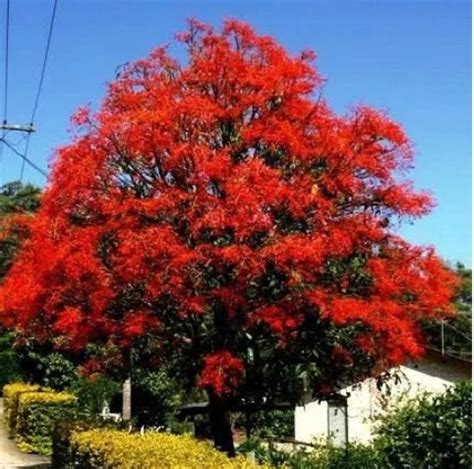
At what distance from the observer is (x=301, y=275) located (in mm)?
13578

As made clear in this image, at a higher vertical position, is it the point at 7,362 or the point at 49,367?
the point at 7,362

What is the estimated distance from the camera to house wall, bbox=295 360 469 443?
24969 millimetres

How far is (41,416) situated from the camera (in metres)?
20.6

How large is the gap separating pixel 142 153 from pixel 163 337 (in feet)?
9.49

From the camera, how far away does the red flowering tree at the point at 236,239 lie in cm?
1360

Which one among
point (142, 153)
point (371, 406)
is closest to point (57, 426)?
point (142, 153)

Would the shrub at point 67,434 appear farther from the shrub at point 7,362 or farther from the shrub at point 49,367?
the shrub at point 7,362

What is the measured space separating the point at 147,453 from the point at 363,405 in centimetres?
1745

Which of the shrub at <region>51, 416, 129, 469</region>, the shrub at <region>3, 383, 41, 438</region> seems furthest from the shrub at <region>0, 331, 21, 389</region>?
the shrub at <region>51, 416, 129, 469</region>

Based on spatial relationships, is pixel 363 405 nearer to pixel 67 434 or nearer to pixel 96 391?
pixel 96 391

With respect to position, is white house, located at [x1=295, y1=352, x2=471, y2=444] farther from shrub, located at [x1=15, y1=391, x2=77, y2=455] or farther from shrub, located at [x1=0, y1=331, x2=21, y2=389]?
shrub, located at [x1=0, y1=331, x2=21, y2=389]

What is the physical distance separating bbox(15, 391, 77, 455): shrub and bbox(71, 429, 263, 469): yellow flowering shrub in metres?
8.35

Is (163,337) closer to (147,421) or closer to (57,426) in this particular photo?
(57,426)

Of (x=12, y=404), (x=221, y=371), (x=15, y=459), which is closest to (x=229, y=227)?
(x=221, y=371)
